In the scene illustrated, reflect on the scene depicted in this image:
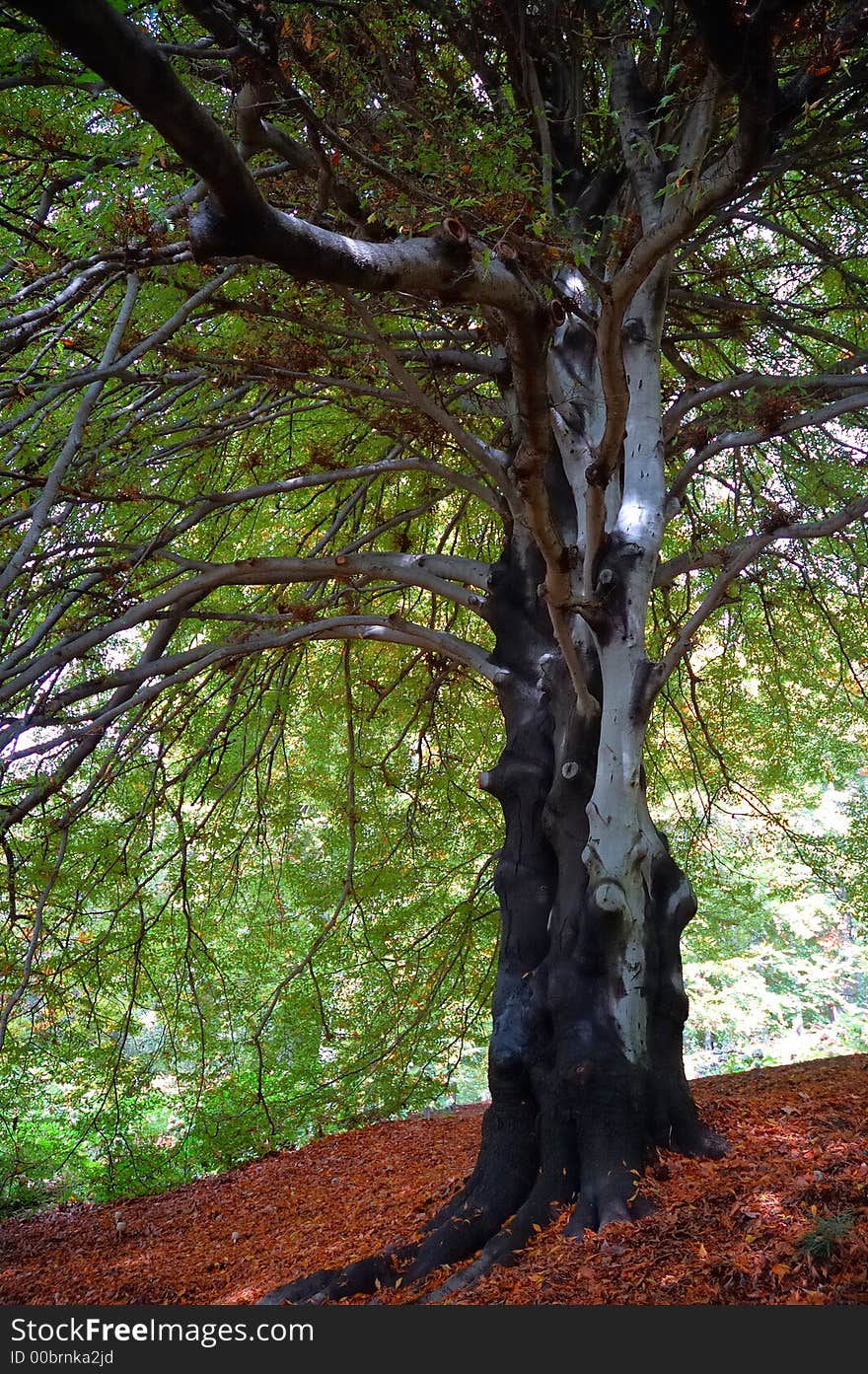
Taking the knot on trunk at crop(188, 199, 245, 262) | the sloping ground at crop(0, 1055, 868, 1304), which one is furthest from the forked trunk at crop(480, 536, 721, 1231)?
the knot on trunk at crop(188, 199, 245, 262)

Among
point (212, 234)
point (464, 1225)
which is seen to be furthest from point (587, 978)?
point (212, 234)

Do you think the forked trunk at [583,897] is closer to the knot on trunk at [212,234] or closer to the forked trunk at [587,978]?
the forked trunk at [587,978]

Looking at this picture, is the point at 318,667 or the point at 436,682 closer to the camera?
the point at 436,682

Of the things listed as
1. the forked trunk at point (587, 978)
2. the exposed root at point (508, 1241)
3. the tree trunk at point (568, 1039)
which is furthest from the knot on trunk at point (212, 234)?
the exposed root at point (508, 1241)

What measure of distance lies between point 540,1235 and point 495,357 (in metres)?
4.04

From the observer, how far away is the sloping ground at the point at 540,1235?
8.93ft

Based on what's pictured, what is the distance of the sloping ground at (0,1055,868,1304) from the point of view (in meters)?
2.72

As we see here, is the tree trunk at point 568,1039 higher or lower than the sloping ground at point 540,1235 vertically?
higher

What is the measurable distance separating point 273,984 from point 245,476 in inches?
191

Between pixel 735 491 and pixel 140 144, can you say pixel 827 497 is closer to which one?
pixel 735 491

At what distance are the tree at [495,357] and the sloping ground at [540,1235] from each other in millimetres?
292

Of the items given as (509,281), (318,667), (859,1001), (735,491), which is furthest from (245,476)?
(859,1001)

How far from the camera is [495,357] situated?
504 cm

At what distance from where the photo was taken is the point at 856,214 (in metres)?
5.29
